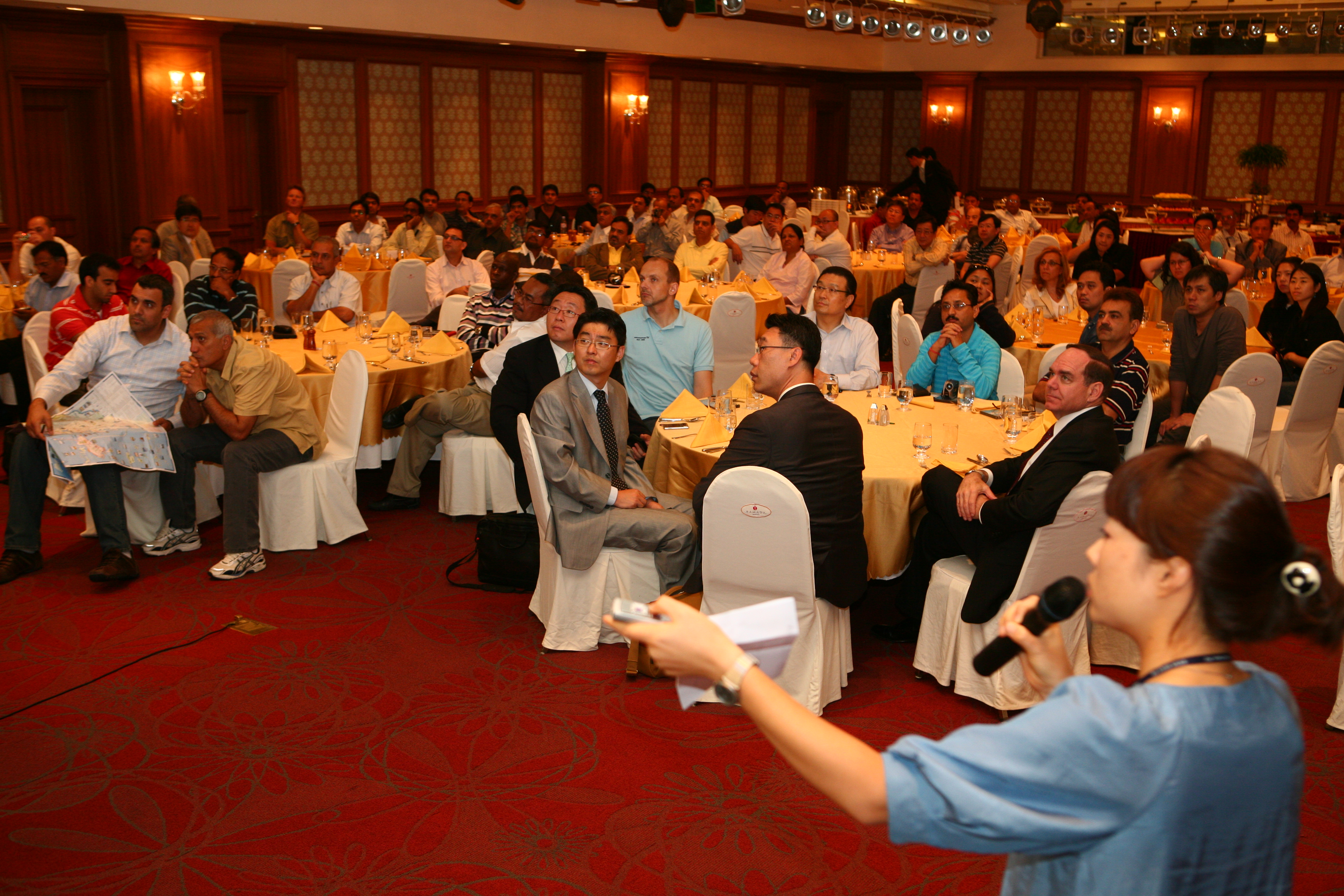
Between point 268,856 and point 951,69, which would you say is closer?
point 268,856

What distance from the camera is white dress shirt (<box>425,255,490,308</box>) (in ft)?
31.2

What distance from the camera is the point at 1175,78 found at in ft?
60.9

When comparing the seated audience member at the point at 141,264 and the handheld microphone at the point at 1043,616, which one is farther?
the seated audience member at the point at 141,264

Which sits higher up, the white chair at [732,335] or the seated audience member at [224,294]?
the seated audience member at [224,294]

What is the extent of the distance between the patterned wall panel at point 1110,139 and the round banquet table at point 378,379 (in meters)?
16.1

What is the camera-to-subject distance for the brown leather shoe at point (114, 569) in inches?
204

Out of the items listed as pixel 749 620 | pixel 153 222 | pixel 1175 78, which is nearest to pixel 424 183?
pixel 153 222

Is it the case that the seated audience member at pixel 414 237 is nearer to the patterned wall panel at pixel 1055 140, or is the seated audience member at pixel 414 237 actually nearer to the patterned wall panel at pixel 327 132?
the patterned wall panel at pixel 327 132

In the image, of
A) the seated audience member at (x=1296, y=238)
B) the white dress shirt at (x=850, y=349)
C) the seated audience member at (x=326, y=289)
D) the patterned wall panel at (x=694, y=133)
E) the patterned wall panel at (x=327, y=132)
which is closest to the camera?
the white dress shirt at (x=850, y=349)

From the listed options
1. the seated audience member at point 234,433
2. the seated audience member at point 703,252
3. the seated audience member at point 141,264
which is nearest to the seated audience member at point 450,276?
the seated audience member at point 703,252

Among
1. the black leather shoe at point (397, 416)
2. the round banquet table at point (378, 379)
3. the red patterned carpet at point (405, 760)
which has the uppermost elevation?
the round banquet table at point (378, 379)

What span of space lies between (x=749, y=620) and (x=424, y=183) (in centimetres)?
1452

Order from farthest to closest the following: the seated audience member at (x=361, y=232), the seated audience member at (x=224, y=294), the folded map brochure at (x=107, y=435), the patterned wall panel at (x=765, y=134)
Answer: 1. the patterned wall panel at (x=765, y=134)
2. the seated audience member at (x=361, y=232)
3. the seated audience member at (x=224, y=294)
4. the folded map brochure at (x=107, y=435)

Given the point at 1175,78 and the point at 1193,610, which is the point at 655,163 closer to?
the point at 1175,78
